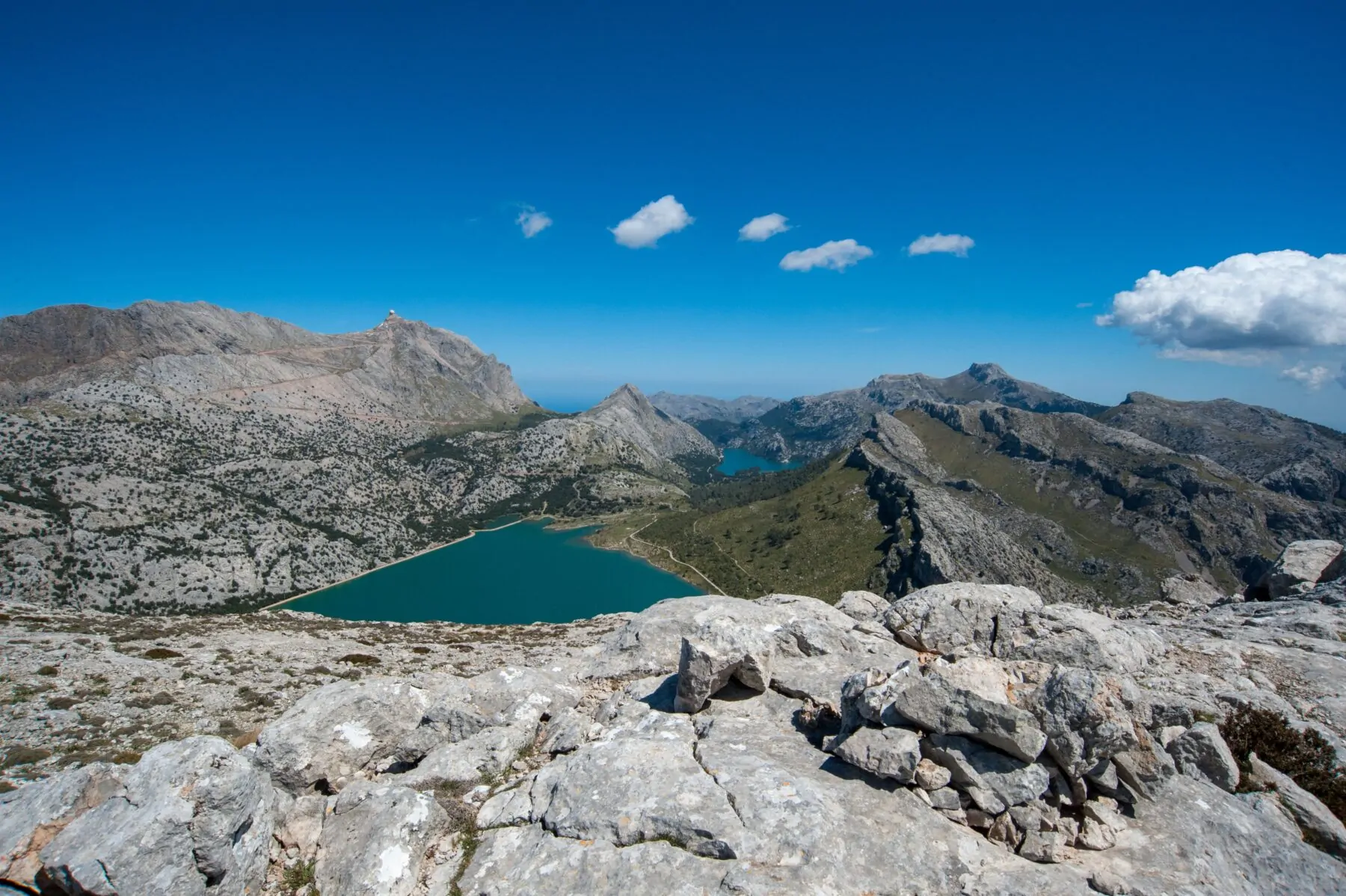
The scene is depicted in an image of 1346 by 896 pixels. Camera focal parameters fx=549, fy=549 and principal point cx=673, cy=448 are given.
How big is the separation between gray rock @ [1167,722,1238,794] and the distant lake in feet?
419

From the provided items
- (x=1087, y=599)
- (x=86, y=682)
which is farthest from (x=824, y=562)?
(x=86, y=682)

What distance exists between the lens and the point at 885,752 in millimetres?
10922

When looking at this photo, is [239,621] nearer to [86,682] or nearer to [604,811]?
[86,682]

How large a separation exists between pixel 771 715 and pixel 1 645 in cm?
4735

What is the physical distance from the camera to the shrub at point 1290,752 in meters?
14.1

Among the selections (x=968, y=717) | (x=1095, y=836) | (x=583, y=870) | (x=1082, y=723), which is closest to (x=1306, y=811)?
(x=1095, y=836)

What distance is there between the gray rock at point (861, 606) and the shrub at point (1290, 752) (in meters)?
10.6

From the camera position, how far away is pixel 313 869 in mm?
11062

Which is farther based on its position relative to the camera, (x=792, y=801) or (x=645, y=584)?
(x=645, y=584)

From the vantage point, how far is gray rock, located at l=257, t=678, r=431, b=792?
1339cm

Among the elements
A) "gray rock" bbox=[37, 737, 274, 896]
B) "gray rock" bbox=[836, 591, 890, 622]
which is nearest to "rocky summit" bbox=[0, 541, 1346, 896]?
"gray rock" bbox=[37, 737, 274, 896]

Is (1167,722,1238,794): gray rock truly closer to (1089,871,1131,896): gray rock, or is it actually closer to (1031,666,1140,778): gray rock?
(1031,666,1140,778): gray rock

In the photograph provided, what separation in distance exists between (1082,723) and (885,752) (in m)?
3.89

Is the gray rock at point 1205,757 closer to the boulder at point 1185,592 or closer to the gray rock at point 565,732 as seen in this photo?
the gray rock at point 565,732
